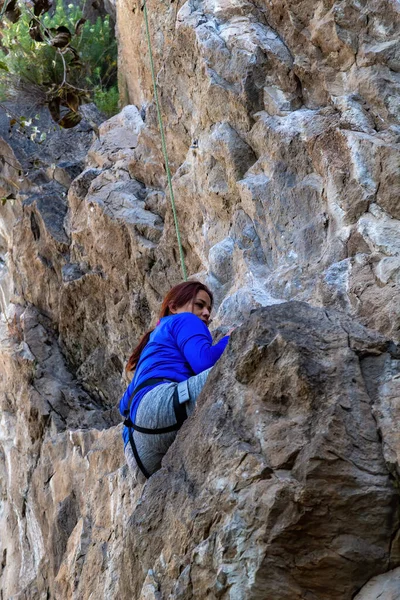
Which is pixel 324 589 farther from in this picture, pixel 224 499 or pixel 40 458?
pixel 40 458

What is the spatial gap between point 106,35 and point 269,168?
6121mm

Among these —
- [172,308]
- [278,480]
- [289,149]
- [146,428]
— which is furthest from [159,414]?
[289,149]

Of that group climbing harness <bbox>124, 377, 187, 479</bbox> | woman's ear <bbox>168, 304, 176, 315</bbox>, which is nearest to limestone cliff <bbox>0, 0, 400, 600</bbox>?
climbing harness <bbox>124, 377, 187, 479</bbox>

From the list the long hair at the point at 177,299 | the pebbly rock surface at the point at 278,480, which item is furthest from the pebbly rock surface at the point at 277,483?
the long hair at the point at 177,299

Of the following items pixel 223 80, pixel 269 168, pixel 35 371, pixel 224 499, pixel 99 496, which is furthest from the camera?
pixel 35 371

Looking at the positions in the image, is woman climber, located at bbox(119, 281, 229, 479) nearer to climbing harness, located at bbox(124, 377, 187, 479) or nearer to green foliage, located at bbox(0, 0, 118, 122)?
climbing harness, located at bbox(124, 377, 187, 479)

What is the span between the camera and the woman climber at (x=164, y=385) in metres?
3.84

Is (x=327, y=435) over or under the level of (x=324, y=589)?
over

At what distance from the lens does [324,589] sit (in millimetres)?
2951

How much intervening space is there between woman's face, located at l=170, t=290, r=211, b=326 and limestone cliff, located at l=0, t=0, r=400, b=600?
418mm

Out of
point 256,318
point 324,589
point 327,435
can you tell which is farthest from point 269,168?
point 324,589

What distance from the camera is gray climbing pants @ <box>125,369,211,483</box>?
382cm

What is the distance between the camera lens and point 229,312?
5117mm

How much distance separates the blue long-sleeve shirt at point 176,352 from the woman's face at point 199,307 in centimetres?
28
